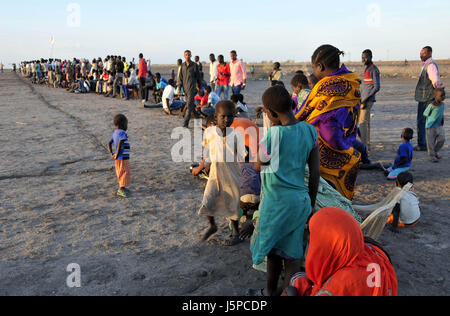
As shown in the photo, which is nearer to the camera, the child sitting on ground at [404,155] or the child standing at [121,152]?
the child standing at [121,152]

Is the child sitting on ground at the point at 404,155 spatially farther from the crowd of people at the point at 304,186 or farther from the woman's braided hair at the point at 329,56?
the woman's braided hair at the point at 329,56

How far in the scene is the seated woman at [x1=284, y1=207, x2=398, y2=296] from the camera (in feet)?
5.64

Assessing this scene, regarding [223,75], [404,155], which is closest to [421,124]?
[404,155]

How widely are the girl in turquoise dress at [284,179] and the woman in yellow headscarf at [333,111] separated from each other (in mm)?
638

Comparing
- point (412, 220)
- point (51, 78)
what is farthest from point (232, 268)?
point (51, 78)

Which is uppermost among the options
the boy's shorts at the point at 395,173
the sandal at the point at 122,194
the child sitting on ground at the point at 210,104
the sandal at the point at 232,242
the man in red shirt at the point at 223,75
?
the man in red shirt at the point at 223,75

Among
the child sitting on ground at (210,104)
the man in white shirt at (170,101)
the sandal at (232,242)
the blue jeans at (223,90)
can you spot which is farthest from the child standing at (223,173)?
the blue jeans at (223,90)

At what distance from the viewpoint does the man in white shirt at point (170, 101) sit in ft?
39.9

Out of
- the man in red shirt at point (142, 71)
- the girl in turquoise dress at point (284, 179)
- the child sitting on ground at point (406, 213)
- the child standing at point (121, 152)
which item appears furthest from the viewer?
the man in red shirt at point (142, 71)

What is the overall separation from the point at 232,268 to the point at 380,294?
1.72 metres

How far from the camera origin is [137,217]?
4.38m

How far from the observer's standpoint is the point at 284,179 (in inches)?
96.3

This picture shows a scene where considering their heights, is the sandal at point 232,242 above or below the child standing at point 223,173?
below

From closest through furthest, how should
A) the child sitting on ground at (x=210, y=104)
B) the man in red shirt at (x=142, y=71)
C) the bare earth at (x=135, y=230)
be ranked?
the bare earth at (x=135, y=230) < the child sitting on ground at (x=210, y=104) < the man in red shirt at (x=142, y=71)
